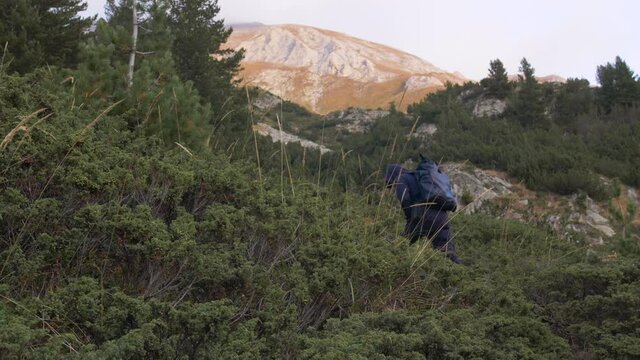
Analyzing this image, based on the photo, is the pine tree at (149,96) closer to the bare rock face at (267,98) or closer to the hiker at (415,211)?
the bare rock face at (267,98)

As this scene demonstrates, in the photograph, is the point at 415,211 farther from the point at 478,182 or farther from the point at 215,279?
the point at 478,182

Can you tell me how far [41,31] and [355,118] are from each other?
24050 mm

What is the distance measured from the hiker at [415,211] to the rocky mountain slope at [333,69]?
212 ft

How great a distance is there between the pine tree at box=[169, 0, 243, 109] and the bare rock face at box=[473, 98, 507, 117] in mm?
12154

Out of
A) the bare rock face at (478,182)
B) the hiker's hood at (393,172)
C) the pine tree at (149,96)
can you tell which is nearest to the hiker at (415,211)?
the hiker's hood at (393,172)

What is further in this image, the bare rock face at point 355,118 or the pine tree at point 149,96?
the bare rock face at point 355,118

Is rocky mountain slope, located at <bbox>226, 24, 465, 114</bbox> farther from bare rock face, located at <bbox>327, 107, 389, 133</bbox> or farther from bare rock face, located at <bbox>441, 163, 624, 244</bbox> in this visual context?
bare rock face, located at <bbox>441, 163, 624, 244</bbox>

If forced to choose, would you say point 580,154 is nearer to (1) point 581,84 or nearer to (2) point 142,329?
(1) point 581,84

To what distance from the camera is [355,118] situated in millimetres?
36125

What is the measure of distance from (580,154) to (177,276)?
55.8ft

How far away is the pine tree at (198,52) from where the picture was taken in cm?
1850

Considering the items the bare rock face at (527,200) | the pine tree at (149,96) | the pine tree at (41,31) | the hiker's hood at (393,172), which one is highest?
the pine tree at (41,31)

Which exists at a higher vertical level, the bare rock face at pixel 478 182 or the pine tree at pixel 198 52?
the pine tree at pixel 198 52

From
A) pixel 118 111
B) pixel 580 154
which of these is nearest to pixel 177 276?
pixel 118 111
